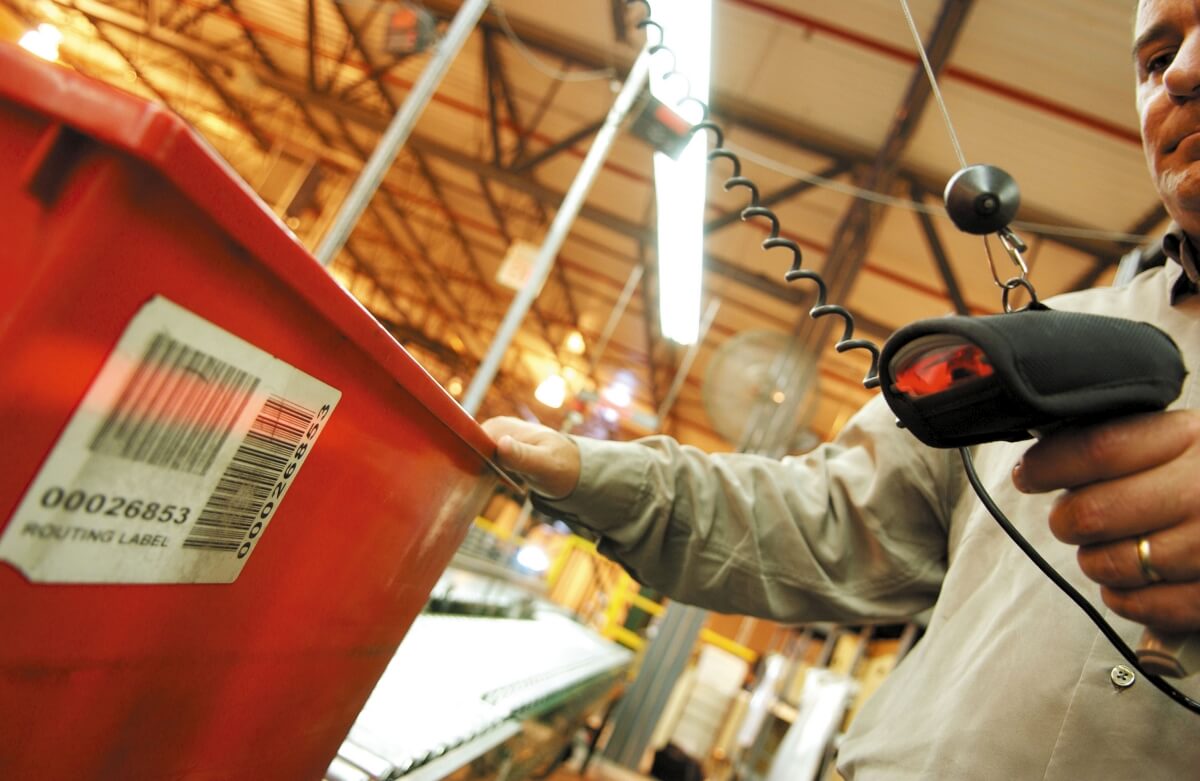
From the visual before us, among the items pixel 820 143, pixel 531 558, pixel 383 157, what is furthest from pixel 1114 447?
pixel 820 143

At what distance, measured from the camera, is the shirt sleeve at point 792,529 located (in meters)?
0.97

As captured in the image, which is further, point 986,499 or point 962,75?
point 962,75

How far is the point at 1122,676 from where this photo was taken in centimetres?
66

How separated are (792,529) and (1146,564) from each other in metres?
0.55

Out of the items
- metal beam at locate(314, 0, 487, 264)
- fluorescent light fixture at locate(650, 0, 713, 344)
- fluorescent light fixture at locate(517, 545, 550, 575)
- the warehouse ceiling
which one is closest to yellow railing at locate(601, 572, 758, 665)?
fluorescent light fixture at locate(517, 545, 550, 575)

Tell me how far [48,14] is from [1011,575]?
34.0 feet

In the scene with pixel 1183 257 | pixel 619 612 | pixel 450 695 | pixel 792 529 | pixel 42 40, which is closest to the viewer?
pixel 1183 257

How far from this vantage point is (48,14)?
24.9 ft

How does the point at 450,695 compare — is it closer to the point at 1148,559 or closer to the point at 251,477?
the point at 251,477

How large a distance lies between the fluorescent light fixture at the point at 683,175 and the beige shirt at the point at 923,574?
72 centimetres

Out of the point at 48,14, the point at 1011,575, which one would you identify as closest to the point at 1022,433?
the point at 1011,575

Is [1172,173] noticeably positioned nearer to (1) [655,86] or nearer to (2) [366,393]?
(2) [366,393]

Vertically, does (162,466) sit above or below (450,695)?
above

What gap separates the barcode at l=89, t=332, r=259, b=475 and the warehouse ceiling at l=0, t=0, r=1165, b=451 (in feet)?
9.79
